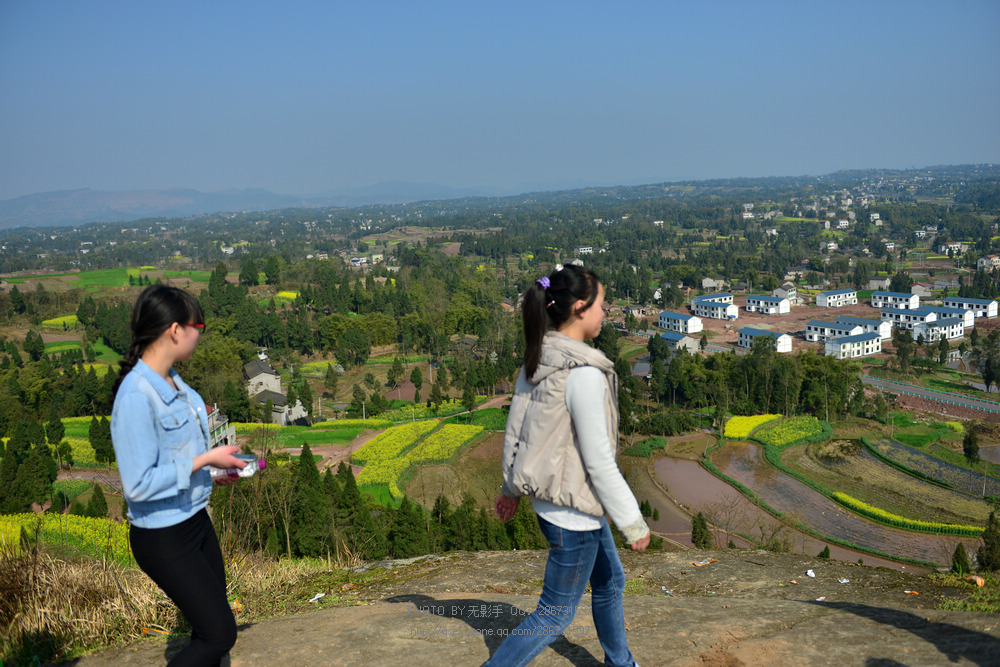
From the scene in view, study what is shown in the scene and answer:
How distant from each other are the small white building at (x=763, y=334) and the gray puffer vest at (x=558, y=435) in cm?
3531

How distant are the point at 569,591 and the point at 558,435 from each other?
54 centimetres

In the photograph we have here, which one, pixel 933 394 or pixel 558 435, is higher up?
pixel 558 435

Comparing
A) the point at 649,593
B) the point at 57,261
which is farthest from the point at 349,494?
the point at 57,261

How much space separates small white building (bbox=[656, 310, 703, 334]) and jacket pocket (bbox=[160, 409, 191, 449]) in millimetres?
41977

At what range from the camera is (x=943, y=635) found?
2.86 meters

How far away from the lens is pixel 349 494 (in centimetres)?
1315

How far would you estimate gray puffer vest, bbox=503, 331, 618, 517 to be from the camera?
2188mm

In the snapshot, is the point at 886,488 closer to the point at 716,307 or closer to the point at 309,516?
the point at 309,516

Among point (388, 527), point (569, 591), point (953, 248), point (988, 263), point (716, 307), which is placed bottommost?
point (716, 307)

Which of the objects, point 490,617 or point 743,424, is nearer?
point 490,617

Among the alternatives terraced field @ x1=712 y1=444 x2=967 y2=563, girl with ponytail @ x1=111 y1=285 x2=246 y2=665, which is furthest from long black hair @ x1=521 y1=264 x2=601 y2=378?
terraced field @ x1=712 y1=444 x2=967 y2=563

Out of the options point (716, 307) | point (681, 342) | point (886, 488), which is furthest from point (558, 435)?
point (716, 307)

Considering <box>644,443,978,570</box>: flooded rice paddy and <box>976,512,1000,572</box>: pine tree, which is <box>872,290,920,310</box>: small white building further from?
<box>976,512,1000,572</box>: pine tree

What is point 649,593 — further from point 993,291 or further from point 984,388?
point 993,291
